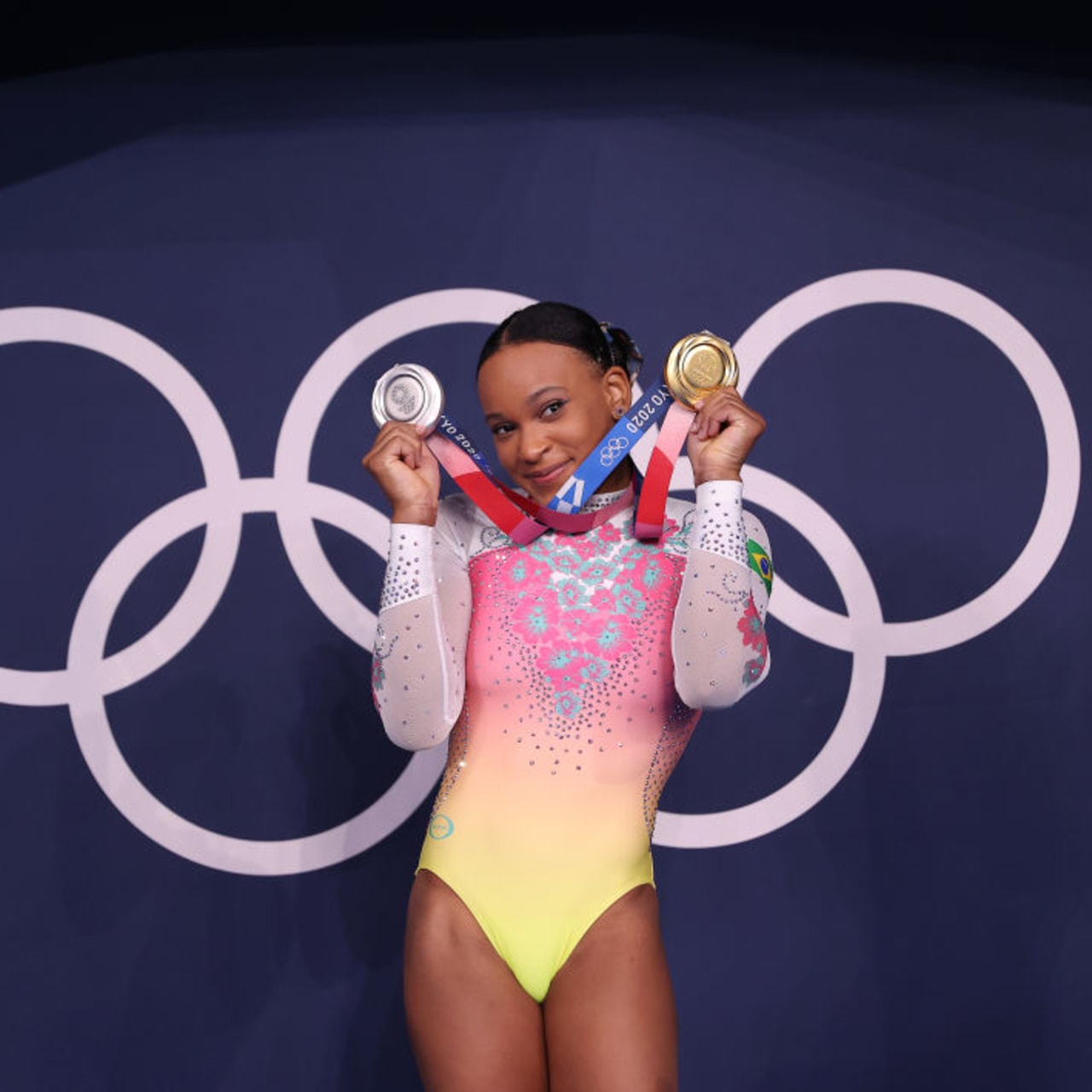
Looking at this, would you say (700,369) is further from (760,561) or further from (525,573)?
(525,573)

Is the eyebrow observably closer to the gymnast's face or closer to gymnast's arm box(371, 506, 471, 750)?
the gymnast's face

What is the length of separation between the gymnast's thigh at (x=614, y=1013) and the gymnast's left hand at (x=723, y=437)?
0.72 meters

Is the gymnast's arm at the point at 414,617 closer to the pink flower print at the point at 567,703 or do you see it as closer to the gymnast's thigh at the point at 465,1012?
the pink flower print at the point at 567,703

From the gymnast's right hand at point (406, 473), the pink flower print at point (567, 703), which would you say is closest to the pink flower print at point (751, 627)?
the pink flower print at point (567, 703)

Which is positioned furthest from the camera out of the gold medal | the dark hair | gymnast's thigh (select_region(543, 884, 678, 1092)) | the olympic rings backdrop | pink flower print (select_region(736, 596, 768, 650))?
the olympic rings backdrop

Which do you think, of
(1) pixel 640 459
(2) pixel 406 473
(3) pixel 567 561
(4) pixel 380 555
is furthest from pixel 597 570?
(4) pixel 380 555

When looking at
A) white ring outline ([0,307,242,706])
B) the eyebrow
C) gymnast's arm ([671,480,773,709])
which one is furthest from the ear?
white ring outline ([0,307,242,706])

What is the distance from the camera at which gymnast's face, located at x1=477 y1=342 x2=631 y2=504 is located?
2.00 meters

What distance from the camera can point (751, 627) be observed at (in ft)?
6.04

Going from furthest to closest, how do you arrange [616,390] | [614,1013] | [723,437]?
[616,390]
[723,437]
[614,1013]

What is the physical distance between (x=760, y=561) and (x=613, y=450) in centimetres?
31

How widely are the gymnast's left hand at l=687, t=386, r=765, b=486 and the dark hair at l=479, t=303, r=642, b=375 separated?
0.29 metres

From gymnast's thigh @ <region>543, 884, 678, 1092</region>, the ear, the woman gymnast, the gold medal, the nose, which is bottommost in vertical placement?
gymnast's thigh @ <region>543, 884, 678, 1092</region>

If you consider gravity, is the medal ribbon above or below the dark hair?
below
